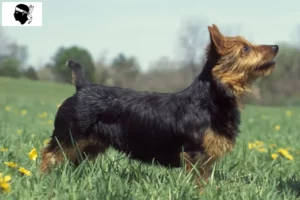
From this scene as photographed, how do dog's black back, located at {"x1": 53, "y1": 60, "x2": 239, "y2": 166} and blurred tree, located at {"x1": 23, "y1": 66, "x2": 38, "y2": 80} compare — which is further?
blurred tree, located at {"x1": 23, "y1": 66, "x2": 38, "y2": 80}

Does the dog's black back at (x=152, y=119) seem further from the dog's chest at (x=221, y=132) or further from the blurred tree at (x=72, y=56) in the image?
the blurred tree at (x=72, y=56)

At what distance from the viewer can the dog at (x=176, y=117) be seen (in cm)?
422

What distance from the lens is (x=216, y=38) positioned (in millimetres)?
4449

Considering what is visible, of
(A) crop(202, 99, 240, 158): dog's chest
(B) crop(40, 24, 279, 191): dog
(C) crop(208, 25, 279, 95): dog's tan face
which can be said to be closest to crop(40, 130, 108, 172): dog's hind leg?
(B) crop(40, 24, 279, 191): dog

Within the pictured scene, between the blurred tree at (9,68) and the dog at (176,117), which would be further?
the blurred tree at (9,68)

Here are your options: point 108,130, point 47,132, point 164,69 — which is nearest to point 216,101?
point 108,130

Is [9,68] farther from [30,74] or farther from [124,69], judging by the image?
[124,69]

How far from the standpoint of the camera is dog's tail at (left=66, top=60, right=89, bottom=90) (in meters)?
4.85

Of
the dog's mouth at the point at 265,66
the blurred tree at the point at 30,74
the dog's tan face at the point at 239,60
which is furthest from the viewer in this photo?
the blurred tree at the point at 30,74

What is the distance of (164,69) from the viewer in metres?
65.7

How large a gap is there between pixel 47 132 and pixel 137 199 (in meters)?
4.84

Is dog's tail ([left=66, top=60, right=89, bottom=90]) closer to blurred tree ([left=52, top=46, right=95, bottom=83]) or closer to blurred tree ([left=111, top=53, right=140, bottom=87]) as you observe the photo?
blurred tree ([left=52, top=46, right=95, bottom=83])

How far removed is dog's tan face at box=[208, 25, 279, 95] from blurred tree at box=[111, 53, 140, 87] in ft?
182

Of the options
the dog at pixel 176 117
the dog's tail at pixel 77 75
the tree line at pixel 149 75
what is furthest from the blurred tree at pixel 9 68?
the dog at pixel 176 117
